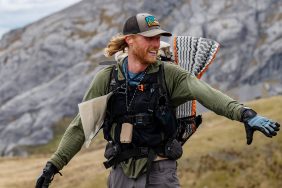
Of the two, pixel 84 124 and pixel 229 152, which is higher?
pixel 84 124

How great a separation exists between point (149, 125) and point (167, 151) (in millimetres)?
476

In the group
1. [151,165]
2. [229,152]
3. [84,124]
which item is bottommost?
[229,152]

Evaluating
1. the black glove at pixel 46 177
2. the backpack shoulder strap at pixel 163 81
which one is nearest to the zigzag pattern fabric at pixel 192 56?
the backpack shoulder strap at pixel 163 81

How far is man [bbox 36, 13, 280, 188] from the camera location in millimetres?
7520

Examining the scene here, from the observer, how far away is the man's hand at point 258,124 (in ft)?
19.9

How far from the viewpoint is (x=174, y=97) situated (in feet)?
24.9

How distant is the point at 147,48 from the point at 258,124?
2160mm

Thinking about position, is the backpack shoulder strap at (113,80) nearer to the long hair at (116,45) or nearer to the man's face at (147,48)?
the long hair at (116,45)

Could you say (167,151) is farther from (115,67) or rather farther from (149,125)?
(115,67)

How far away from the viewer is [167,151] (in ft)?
25.0

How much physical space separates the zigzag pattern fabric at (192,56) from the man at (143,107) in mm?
428

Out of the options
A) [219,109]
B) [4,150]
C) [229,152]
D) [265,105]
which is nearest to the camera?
[219,109]

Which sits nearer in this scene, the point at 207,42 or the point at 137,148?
the point at 137,148

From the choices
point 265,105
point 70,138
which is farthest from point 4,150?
point 70,138
